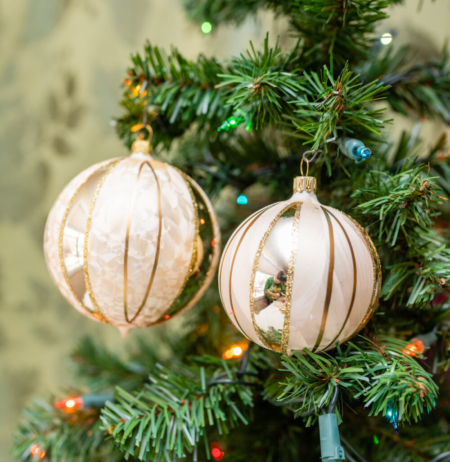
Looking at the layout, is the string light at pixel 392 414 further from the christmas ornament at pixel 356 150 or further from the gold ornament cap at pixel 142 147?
the gold ornament cap at pixel 142 147

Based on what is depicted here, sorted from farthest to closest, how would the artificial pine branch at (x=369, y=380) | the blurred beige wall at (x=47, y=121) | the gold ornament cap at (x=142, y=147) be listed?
the blurred beige wall at (x=47, y=121), the gold ornament cap at (x=142, y=147), the artificial pine branch at (x=369, y=380)

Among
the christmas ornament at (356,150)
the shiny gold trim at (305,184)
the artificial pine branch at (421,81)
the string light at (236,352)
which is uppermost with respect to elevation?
the artificial pine branch at (421,81)

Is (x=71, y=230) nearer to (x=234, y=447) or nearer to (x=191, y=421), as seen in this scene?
(x=191, y=421)

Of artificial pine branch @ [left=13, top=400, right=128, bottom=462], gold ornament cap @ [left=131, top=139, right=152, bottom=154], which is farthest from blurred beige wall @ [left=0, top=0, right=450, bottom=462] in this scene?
gold ornament cap @ [left=131, top=139, right=152, bottom=154]

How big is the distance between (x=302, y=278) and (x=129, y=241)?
145 millimetres

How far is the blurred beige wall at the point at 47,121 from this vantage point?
2.06ft

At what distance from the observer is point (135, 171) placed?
33 centimetres

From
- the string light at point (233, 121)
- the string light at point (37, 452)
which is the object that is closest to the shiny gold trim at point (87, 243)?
the string light at point (233, 121)

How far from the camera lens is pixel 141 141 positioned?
0.38 m

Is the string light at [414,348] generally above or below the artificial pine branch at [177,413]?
above

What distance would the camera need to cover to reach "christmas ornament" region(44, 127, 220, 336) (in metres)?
0.31

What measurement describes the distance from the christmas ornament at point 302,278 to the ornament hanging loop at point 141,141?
0.16 meters

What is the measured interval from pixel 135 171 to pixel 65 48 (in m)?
0.44

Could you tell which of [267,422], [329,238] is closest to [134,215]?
[329,238]
